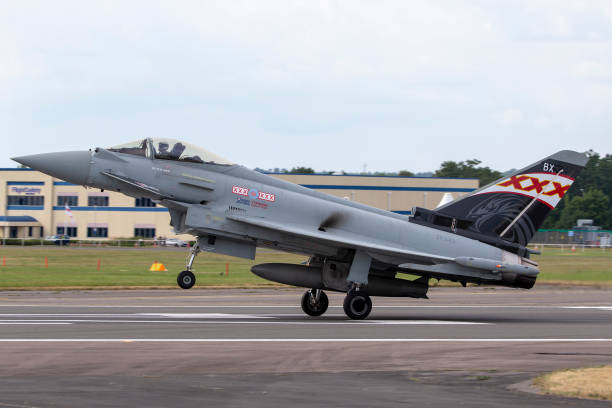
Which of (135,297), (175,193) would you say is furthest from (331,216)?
(135,297)

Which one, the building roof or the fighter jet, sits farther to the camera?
the building roof

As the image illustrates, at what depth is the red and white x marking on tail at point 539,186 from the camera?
827 inches

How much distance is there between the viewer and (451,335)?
1614cm

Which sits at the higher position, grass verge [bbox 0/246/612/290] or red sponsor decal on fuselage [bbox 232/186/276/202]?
red sponsor decal on fuselage [bbox 232/186/276/202]

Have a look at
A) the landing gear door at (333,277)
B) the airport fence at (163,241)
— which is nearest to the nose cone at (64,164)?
the landing gear door at (333,277)

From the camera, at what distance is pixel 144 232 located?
A: 323 ft

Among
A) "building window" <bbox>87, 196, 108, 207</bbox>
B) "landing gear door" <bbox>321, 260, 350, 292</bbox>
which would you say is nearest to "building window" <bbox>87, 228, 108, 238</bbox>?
"building window" <bbox>87, 196, 108, 207</bbox>

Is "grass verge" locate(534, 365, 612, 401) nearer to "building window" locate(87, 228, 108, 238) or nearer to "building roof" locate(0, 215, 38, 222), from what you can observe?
"building window" locate(87, 228, 108, 238)

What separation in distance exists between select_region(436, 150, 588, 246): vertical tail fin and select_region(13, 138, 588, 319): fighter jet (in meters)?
0.03

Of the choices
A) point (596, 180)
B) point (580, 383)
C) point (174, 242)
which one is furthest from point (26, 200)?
point (596, 180)

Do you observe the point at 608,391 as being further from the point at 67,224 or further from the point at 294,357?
the point at 67,224

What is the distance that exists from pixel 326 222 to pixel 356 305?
2.20 meters

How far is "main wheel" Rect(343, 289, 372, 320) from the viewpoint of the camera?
19422 mm

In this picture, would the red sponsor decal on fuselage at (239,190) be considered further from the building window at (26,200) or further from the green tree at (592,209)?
the green tree at (592,209)
